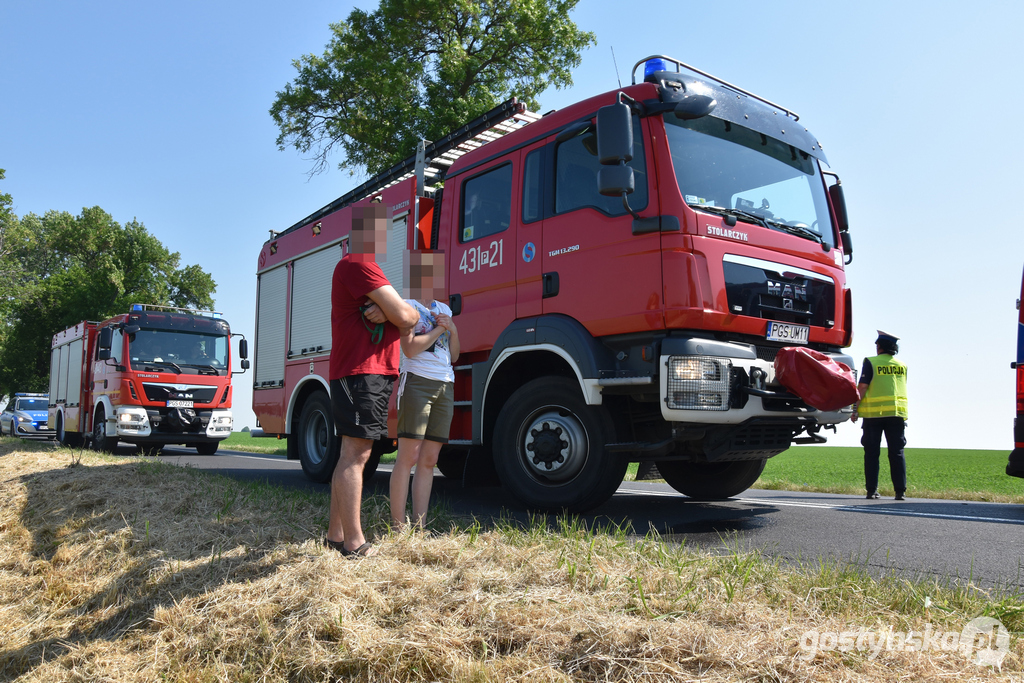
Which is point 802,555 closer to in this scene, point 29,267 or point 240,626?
point 240,626

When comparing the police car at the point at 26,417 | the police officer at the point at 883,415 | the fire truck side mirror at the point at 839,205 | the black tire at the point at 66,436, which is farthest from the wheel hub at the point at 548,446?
the police car at the point at 26,417

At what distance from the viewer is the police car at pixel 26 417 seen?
27.4 m

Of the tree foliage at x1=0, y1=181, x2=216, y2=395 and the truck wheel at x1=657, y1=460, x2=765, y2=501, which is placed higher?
the tree foliage at x1=0, y1=181, x2=216, y2=395

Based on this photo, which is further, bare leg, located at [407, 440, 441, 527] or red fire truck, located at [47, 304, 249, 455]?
red fire truck, located at [47, 304, 249, 455]

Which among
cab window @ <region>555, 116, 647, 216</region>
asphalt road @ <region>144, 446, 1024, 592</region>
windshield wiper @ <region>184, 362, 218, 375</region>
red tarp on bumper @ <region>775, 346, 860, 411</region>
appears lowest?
asphalt road @ <region>144, 446, 1024, 592</region>

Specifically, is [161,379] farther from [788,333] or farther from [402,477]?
[788,333]

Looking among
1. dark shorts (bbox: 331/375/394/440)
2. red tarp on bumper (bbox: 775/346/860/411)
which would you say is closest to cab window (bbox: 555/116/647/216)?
red tarp on bumper (bbox: 775/346/860/411)

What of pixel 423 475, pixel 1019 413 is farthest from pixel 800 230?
pixel 423 475

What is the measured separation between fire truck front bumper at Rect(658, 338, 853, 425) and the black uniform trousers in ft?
12.1

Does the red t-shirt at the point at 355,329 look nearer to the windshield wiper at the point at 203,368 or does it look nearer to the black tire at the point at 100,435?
the windshield wiper at the point at 203,368

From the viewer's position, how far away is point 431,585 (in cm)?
312

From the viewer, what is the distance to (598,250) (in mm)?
5254

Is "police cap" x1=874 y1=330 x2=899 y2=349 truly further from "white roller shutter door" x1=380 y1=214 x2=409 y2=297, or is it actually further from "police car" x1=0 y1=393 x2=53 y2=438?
"police car" x1=0 y1=393 x2=53 y2=438

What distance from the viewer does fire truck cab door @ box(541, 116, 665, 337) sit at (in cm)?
496
